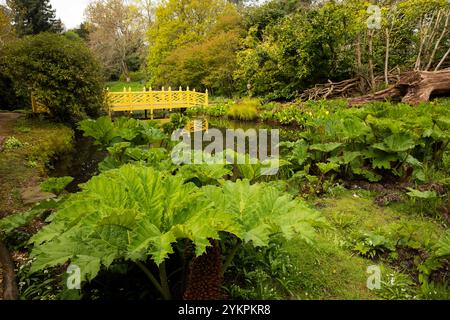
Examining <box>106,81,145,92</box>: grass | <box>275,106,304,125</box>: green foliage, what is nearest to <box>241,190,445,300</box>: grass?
<box>275,106,304,125</box>: green foliage

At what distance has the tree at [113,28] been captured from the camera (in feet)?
99.6

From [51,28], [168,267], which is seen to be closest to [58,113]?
[168,267]

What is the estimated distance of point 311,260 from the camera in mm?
2812

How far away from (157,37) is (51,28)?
31.9 ft

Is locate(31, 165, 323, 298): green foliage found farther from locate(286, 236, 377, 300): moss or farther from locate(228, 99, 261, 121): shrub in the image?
locate(228, 99, 261, 121): shrub

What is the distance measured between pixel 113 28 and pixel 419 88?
28340 mm

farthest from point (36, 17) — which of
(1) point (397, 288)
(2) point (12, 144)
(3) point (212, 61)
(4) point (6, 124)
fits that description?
(1) point (397, 288)

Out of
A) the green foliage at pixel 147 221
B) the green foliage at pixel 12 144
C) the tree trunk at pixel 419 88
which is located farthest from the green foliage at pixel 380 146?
the green foliage at pixel 12 144

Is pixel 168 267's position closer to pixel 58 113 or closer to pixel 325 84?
pixel 58 113

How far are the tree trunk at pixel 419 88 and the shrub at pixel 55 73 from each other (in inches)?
384

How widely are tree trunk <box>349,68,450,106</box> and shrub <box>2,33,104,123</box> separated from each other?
9.75 metres

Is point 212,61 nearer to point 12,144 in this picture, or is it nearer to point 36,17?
point 36,17

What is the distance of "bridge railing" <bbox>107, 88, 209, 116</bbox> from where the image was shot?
1605 centimetres

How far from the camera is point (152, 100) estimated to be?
17.5 meters
